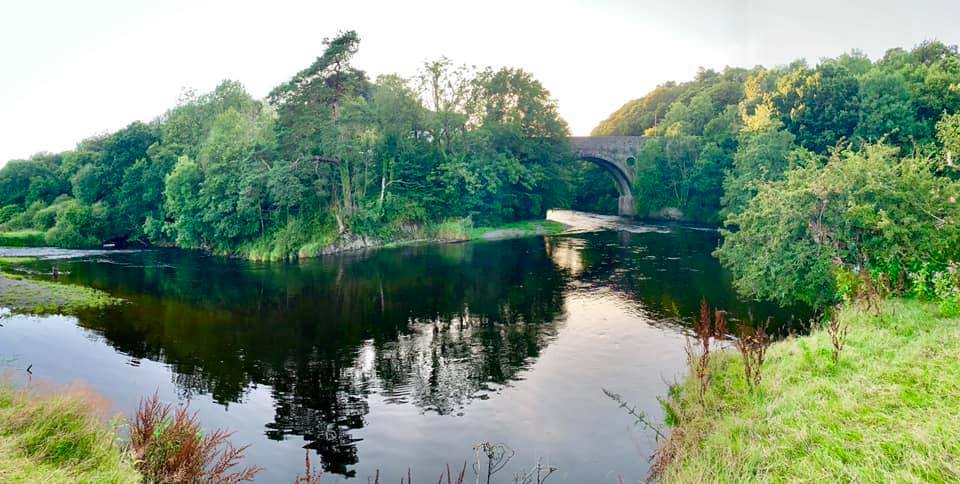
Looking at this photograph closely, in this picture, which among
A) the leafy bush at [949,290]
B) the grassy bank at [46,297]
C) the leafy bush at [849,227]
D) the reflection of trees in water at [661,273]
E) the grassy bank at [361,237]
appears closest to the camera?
the leafy bush at [949,290]

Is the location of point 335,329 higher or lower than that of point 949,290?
lower

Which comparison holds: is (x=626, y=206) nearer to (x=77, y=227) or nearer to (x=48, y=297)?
(x=77, y=227)

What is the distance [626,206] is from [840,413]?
201ft

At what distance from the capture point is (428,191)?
47969mm

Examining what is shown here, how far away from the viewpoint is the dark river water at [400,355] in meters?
11.3

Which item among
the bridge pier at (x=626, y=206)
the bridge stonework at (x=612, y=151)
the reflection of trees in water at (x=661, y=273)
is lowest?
the reflection of trees in water at (x=661, y=273)

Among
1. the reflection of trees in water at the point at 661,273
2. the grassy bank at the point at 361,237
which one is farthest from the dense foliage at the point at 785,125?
the grassy bank at the point at 361,237

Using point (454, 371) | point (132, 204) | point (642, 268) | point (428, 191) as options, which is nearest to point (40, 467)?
point (454, 371)

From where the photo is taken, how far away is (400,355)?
55.5ft

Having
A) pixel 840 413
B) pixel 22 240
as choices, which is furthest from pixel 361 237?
pixel 840 413

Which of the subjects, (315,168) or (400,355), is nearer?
(400,355)

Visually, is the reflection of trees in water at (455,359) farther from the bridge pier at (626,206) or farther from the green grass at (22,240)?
the bridge pier at (626,206)

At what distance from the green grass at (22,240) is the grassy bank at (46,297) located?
21250 mm

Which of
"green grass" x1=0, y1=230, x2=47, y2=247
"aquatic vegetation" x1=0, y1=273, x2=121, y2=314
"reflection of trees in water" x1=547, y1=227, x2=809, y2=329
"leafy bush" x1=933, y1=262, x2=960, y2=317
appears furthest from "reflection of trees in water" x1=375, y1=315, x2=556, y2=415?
"green grass" x1=0, y1=230, x2=47, y2=247
